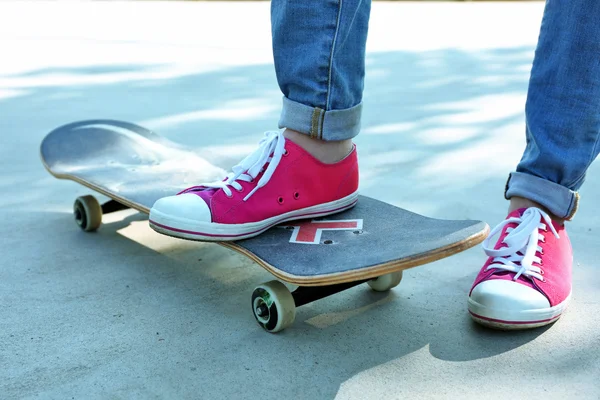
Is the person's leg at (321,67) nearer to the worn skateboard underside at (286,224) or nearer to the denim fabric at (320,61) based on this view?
the denim fabric at (320,61)

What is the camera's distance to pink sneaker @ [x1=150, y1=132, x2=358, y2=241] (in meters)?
1.44

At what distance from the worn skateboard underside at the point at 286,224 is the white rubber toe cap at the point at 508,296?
0.40ft

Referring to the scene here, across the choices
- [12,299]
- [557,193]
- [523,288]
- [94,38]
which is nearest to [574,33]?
[557,193]

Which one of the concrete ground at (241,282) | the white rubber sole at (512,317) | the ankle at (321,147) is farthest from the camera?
the ankle at (321,147)

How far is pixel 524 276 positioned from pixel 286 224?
51 centimetres

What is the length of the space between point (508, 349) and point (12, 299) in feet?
3.38

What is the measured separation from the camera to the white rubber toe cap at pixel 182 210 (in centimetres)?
143

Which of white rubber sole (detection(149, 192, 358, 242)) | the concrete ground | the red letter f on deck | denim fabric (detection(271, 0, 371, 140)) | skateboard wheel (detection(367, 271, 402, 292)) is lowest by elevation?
the concrete ground

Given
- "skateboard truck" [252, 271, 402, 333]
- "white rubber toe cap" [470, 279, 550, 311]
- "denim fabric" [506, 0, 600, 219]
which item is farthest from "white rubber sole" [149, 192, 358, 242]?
"denim fabric" [506, 0, 600, 219]

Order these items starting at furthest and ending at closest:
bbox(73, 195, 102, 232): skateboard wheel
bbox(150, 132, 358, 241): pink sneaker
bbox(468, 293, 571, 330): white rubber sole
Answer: bbox(73, 195, 102, 232): skateboard wheel < bbox(150, 132, 358, 241): pink sneaker < bbox(468, 293, 571, 330): white rubber sole

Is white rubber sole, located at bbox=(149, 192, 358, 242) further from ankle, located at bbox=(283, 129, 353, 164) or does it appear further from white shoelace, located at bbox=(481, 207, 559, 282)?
white shoelace, located at bbox=(481, 207, 559, 282)

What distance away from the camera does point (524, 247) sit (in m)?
1.45

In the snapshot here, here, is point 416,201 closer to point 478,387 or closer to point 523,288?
point 523,288

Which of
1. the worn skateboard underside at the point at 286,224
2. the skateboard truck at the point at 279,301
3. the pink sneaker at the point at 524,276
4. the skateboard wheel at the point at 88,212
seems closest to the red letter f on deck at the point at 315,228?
the worn skateboard underside at the point at 286,224
